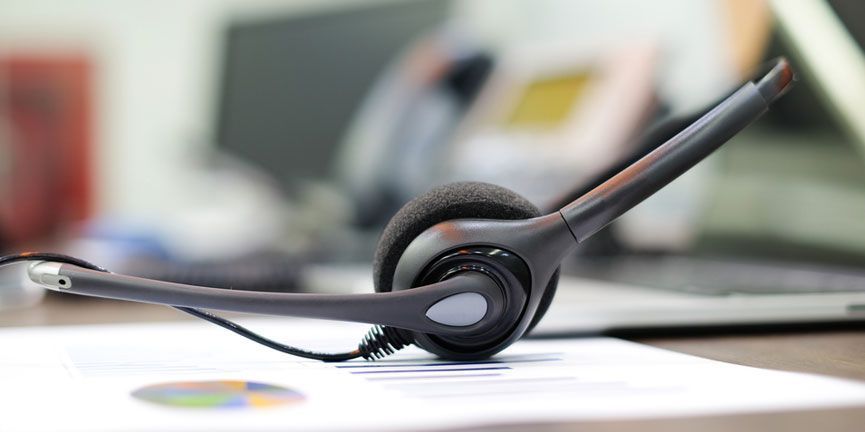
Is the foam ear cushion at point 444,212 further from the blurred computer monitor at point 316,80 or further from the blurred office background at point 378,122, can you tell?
the blurred computer monitor at point 316,80

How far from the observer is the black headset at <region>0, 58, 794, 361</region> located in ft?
1.12

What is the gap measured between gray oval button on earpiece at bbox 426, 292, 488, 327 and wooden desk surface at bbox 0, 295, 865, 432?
0.36 ft

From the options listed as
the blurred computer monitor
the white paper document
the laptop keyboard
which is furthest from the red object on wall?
the white paper document

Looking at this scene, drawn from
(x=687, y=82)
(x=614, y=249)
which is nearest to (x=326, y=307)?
(x=614, y=249)

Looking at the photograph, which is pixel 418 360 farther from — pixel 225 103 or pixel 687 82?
pixel 225 103

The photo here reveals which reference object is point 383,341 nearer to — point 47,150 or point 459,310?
point 459,310

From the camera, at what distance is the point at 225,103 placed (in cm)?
194

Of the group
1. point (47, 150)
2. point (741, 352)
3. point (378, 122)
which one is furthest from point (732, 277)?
point (47, 150)

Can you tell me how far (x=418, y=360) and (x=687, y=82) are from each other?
1.29 meters

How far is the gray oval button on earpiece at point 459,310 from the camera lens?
1.15ft

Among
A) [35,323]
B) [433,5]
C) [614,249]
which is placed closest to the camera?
[35,323]

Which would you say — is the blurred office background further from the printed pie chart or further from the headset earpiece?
the printed pie chart

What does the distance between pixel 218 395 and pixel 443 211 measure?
0.41 feet

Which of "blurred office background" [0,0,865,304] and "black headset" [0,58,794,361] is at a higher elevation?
"blurred office background" [0,0,865,304]
